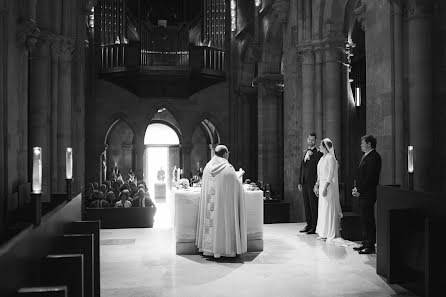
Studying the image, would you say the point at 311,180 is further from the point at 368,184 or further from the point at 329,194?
the point at 368,184

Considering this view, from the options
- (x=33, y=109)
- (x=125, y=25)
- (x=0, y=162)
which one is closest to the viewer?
(x=0, y=162)

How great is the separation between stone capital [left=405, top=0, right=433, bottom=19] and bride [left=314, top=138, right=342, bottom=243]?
2331 mm

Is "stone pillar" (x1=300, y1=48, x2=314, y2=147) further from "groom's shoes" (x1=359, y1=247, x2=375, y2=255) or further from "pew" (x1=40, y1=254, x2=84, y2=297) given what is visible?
"pew" (x1=40, y1=254, x2=84, y2=297)

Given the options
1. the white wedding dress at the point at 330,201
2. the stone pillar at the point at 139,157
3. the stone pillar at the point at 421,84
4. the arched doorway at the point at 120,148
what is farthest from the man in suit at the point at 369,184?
the arched doorway at the point at 120,148

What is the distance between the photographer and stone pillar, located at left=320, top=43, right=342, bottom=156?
12.0m

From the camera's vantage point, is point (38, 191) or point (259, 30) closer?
point (38, 191)

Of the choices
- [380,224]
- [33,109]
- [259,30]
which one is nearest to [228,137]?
[259,30]

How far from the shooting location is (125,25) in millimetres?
20859

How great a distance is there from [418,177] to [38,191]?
225 inches

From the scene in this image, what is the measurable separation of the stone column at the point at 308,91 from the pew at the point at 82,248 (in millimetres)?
8531

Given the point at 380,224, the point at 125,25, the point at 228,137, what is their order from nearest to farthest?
the point at 380,224 < the point at 125,25 < the point at 228,137

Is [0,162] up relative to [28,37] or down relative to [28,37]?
down

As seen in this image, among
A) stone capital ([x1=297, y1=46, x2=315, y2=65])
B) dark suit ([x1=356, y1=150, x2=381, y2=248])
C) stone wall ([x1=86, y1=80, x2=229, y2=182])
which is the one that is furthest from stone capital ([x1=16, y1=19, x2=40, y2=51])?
stone wall ([x1=86, y1=80, x2=229, y2=182])

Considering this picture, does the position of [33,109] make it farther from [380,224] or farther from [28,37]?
[380,224]
